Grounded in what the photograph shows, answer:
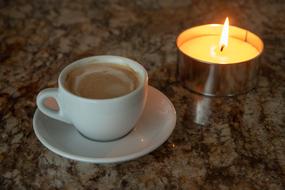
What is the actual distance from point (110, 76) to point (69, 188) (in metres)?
0.19

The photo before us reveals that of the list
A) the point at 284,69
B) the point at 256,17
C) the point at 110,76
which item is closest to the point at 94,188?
the point at 110,76

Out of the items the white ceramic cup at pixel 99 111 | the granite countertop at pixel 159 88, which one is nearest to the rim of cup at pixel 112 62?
the white ceramic cup at pixel 99 111

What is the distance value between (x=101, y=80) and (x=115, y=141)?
101mm

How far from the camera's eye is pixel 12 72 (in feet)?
2.71

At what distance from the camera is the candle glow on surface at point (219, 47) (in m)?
0.76

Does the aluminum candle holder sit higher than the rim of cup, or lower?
lower

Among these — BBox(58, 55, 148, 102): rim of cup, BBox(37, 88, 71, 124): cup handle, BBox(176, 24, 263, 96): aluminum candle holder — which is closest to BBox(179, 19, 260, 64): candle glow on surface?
BBox(176, 24, 263, 96): aluminum candle holder

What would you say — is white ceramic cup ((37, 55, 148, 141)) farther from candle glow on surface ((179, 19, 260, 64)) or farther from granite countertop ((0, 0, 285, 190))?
candle glow on surface ((179, 19, 260, 64))

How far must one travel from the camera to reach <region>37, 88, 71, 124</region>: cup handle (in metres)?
0.62

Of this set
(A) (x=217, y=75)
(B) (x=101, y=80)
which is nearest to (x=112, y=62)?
(B) (x=101, y=80)

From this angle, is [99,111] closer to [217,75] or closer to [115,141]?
[115,141]

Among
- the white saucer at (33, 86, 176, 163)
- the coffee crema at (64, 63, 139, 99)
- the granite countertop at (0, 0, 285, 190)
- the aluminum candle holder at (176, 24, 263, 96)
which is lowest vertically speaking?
the granite countertop at (0, 0, 285, 190)

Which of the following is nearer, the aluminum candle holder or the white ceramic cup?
the white ceramic cup

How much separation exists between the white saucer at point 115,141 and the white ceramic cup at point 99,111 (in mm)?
15
